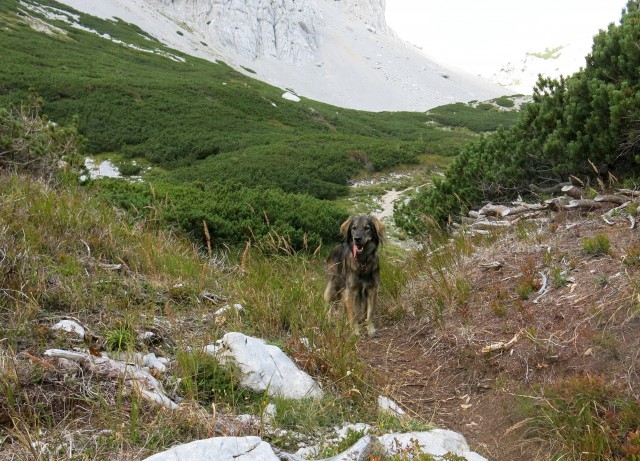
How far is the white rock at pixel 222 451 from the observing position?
2506 millimetres

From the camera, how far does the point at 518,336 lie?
4.55m

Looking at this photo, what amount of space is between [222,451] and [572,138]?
7.09 metres

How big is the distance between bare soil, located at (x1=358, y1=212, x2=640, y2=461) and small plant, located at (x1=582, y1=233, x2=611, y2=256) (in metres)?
0.05

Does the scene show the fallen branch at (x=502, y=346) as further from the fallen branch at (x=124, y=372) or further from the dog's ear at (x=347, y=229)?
the fallen branch at (x=124, y=372)

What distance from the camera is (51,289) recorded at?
3992 millimetres

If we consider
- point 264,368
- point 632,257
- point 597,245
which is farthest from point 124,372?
point 597,245

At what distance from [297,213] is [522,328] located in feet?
31.9

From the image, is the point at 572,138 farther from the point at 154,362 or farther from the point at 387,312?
the point at 154,362

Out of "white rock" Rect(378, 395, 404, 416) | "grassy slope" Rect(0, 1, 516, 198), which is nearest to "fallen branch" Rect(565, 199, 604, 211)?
"white rock" Rect(378, 395, 404, 416)

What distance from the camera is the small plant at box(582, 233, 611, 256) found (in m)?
5.10

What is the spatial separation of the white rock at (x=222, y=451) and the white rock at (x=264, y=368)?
2.23ft

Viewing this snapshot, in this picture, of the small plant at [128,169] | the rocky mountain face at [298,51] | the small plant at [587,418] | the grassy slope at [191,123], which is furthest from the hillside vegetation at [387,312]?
the rocky mountain face at [298,51]

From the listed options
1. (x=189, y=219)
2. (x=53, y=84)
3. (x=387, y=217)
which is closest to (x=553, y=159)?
(x=189, y=219)

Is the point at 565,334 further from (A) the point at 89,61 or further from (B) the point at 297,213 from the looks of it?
(A) the point at 89,61
